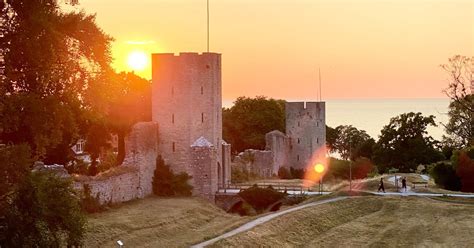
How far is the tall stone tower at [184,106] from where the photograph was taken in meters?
48.3

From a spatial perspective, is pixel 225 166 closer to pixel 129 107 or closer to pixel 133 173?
pixel 129 107

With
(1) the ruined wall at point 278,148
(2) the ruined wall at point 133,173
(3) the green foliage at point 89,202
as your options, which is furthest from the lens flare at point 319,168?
(3) the green foliage at point 89,202

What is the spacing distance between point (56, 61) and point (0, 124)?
6.99 ft

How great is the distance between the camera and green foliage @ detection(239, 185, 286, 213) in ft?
152

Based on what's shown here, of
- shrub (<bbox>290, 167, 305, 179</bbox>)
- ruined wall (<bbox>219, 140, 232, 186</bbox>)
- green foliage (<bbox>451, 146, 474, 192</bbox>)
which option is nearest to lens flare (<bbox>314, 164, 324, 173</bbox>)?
shrub (<bbox>290, 167, 305, 179</bbox>)

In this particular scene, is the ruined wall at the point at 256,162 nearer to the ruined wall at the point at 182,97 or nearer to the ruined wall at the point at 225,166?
the ruined wall at the point at 225,166

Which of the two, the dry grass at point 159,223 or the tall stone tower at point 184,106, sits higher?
the tall stone tower at point 184,106

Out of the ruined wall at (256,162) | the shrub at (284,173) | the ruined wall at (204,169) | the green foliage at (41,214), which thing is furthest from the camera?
the shrub at (284,173)

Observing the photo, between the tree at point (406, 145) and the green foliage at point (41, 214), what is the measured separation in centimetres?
6662

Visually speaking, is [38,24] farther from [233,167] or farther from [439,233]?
[233,167]

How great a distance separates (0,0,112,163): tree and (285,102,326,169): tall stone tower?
51.6 meters

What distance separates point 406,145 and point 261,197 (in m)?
42.1

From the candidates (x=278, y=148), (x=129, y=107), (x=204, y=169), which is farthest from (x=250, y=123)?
(x=204, y=169)

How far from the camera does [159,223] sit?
36.1 meters
